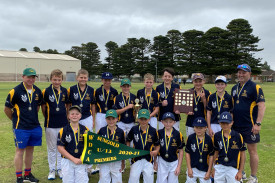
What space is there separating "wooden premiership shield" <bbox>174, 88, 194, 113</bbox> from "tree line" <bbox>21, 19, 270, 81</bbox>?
5882cm

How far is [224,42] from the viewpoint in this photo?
62.4 meters

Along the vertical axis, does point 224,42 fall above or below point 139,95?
above

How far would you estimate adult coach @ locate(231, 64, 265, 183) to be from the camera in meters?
4.80

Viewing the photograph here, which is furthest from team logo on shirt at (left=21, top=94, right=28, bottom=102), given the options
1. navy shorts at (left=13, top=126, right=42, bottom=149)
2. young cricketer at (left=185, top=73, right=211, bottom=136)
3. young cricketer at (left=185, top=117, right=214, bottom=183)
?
young cricketer at (left=185, top=73, right=211, bottom=136)

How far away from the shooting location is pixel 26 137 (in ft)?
16.0

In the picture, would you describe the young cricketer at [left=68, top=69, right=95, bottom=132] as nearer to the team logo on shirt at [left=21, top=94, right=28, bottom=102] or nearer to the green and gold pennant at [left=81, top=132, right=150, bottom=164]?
the team logo on shirt at [left=21, top=94, right=28, bottom=102]

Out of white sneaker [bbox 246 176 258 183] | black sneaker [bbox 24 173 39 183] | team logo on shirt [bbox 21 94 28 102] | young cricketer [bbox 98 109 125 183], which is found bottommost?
black sneaker [bbox 24 173 39 183]

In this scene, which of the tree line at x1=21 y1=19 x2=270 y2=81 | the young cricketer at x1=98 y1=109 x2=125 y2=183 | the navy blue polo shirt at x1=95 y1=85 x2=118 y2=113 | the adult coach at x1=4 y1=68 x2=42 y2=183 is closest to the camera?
the young cricketer at x1=98 y1=109 x2=125 y2=183

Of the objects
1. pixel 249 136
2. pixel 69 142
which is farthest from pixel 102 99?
pixel 249 136

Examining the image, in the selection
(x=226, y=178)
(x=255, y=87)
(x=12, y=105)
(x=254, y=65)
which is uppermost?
(x=254, y=65)

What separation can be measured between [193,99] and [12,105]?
13.1 ft

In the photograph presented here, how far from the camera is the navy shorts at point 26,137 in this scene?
4.84 metres

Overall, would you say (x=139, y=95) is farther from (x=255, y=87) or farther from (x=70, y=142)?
(x=255, y=87)

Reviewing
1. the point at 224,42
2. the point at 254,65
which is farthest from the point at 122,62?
the point at 254,65
